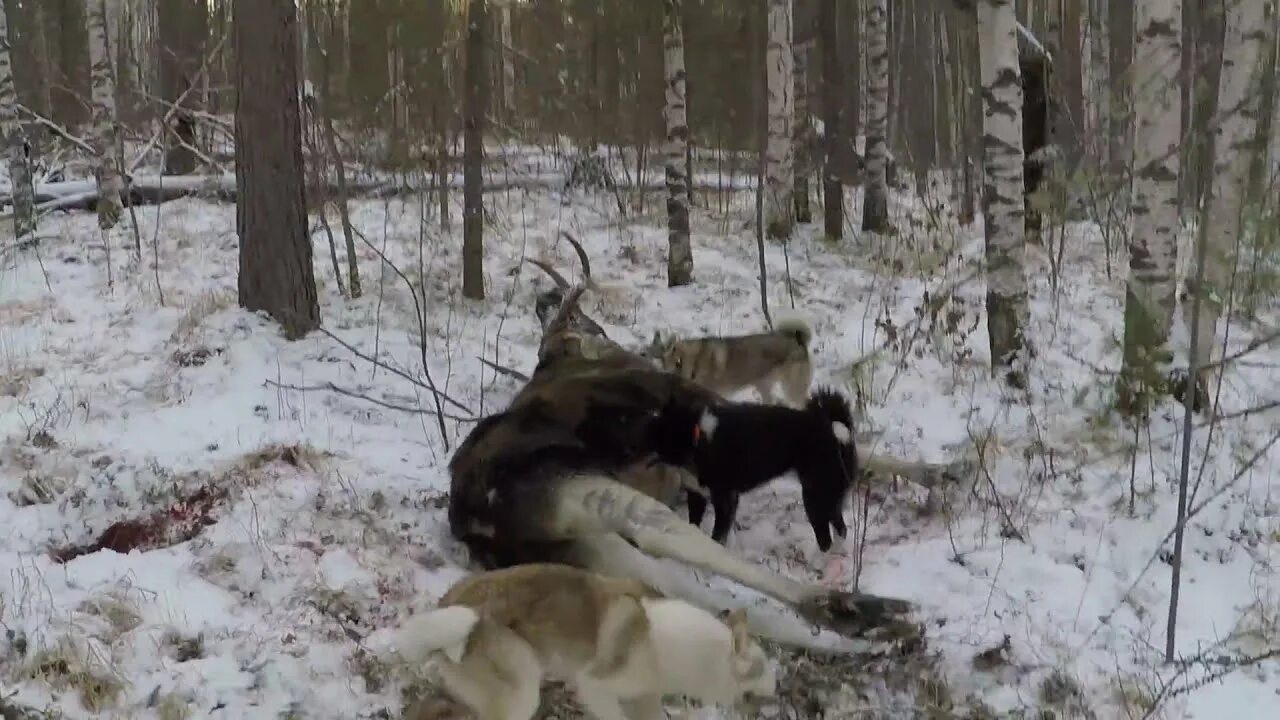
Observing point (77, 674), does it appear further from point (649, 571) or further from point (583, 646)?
Result: point (649, 571)

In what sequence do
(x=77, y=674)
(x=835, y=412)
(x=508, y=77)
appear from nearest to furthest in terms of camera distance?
1. (x=77, y=674)
2. (x=835, y=412)
3. (x=508, y=77)

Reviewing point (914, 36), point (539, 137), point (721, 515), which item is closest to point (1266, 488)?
point (721, 515)

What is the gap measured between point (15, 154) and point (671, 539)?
1074cm

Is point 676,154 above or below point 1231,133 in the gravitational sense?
above

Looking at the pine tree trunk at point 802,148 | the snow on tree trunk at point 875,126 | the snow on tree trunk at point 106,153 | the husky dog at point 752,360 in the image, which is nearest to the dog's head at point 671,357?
→ the husky dog at point 752,360

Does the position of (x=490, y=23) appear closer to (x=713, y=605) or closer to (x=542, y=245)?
(x=542, y=245)

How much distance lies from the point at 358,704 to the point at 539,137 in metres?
14.5

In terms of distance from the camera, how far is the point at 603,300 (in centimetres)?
952

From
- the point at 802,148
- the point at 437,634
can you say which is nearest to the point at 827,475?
the point at 437,634

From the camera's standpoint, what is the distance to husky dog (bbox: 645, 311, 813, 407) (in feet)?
22.9

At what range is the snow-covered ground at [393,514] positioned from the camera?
3.67 meters

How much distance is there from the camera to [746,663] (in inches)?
129

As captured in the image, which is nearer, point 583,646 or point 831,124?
point 583,646

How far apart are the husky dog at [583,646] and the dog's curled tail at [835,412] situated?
1.52m
